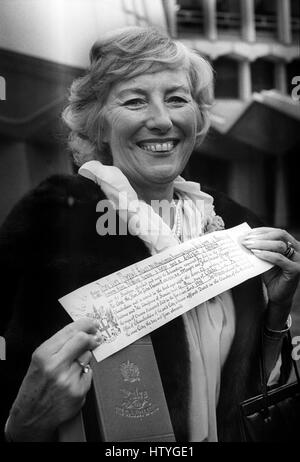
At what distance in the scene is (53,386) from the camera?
1.39m

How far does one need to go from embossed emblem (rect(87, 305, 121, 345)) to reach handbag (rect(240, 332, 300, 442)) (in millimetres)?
481

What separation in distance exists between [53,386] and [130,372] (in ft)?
0.72

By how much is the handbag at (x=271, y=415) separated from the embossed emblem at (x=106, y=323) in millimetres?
481

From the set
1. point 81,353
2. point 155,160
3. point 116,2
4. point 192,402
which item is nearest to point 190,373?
point 192,402

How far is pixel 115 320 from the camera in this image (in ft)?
4.95

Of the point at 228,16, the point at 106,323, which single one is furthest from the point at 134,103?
the point at 106,323

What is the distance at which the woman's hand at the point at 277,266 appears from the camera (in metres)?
1.69

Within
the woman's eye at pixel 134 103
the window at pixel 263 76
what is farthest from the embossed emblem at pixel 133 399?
the window at pixel 263 76

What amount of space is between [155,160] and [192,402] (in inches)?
27.6

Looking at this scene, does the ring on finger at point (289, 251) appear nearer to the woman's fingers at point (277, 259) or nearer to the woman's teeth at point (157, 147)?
the woman's fingers at point (277, 259)

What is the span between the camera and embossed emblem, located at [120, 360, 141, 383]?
1.49 metres

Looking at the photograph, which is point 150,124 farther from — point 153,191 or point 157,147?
point 153,191

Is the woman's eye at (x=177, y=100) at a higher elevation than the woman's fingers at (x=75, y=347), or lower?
higher

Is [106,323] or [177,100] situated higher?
[177,100]
